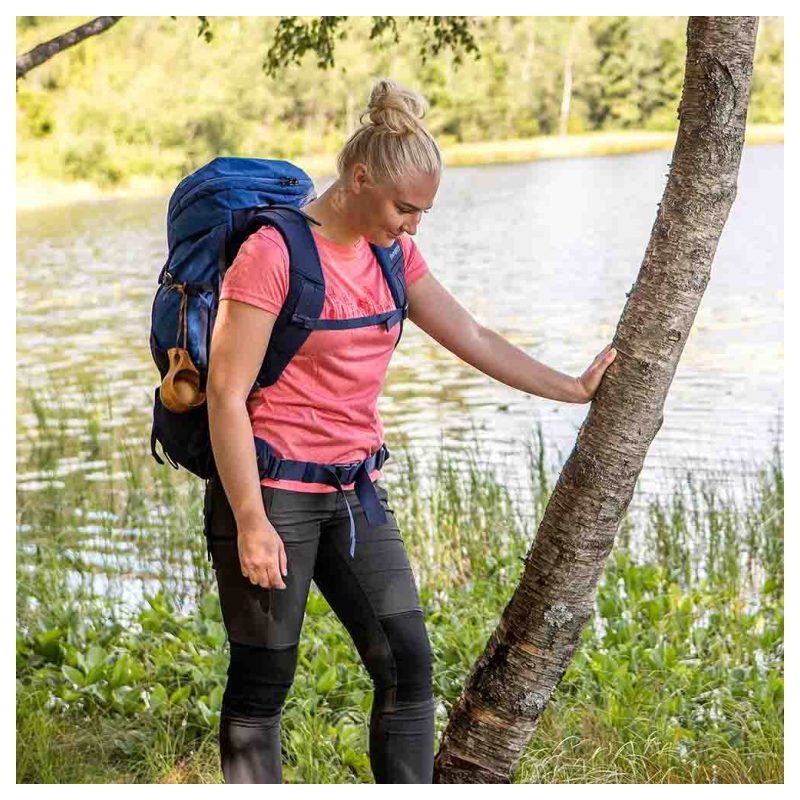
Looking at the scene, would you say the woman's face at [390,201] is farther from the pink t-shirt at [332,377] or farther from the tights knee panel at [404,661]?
the tights knee panel at [404,661]

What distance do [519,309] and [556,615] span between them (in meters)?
11.0

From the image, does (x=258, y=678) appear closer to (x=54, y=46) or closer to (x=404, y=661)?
(x=404, y=661)

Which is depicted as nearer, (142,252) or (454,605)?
(454,605)

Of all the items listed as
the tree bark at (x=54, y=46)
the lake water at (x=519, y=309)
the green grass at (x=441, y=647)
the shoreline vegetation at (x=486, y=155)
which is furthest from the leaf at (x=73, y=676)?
the shoreline vegetation at (x=486, y=155)

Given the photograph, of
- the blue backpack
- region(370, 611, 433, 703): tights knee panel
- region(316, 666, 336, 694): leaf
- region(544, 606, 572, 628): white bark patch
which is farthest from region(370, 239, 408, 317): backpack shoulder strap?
region(316, 666, 336, 694): leaf

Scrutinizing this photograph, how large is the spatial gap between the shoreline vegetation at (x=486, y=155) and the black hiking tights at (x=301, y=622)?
21283 millimetres

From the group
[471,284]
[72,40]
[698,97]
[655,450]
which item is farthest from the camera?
[471,284]

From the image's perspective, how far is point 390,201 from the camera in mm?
2363

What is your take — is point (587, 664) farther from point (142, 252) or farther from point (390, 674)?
point (142, 252)

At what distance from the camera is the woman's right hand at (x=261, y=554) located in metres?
2.36

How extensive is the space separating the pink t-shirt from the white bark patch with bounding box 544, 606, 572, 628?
2.19ft
